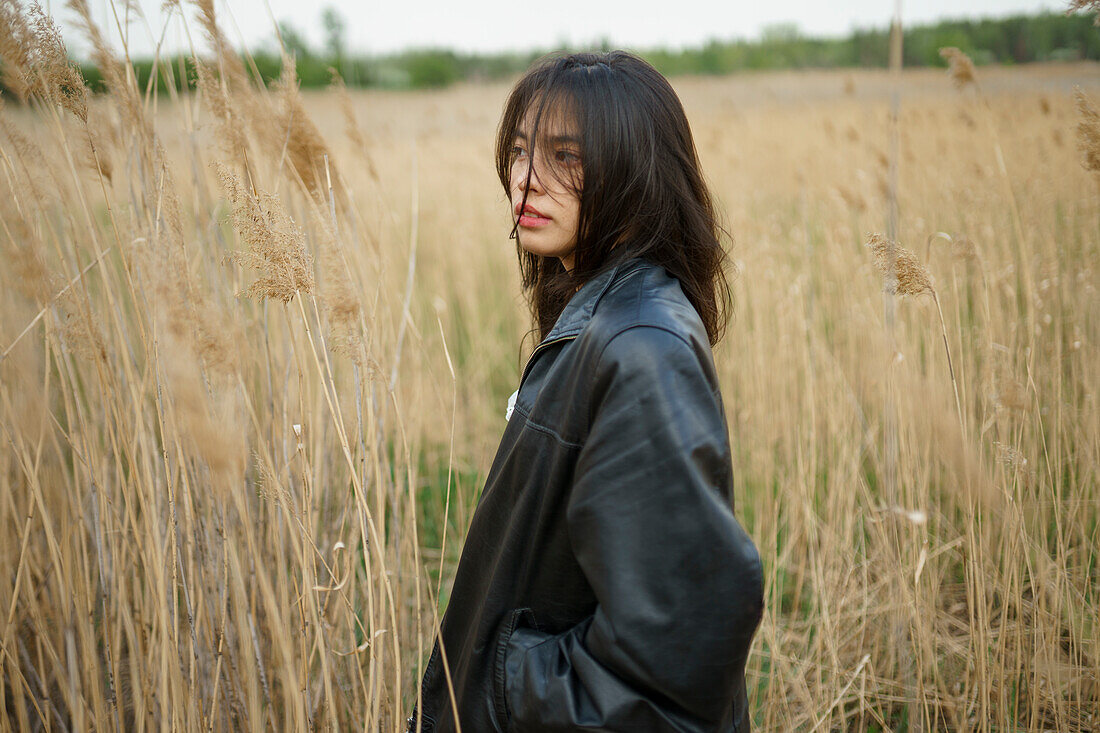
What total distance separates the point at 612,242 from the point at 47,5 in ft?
3.15

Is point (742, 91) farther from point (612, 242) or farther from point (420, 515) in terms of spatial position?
point (612, 242)

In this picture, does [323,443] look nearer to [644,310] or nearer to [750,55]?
[644,310]

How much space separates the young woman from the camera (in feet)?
2.42

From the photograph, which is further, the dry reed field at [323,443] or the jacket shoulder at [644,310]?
the dry reed field at [323,443]

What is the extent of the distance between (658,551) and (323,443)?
1085 mm

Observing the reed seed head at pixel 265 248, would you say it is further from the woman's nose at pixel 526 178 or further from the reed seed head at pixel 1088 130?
the reed seed head at pixel 1088 130

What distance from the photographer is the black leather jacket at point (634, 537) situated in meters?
0.73

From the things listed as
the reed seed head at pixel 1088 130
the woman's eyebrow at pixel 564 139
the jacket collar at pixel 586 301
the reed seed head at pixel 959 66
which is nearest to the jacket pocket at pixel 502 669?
the jacket collar at pixel 586 301

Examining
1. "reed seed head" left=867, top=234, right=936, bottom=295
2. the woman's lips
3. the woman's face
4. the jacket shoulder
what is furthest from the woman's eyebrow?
"reed seed head" left=867, top=234, right=936, bottom=295

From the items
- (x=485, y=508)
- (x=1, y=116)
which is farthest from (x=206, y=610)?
(x=1, y=116)

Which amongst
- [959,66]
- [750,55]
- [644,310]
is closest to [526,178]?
[644,310]

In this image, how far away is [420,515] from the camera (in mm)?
2512

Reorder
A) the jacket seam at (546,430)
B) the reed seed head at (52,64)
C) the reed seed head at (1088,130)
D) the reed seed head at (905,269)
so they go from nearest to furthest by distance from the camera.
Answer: the jacket seam at (546,430) → the reed seed head at (52,64) → the reed seed head at (905,269) → the reed seed head at (1088,130)

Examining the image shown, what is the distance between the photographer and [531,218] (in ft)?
3.35
